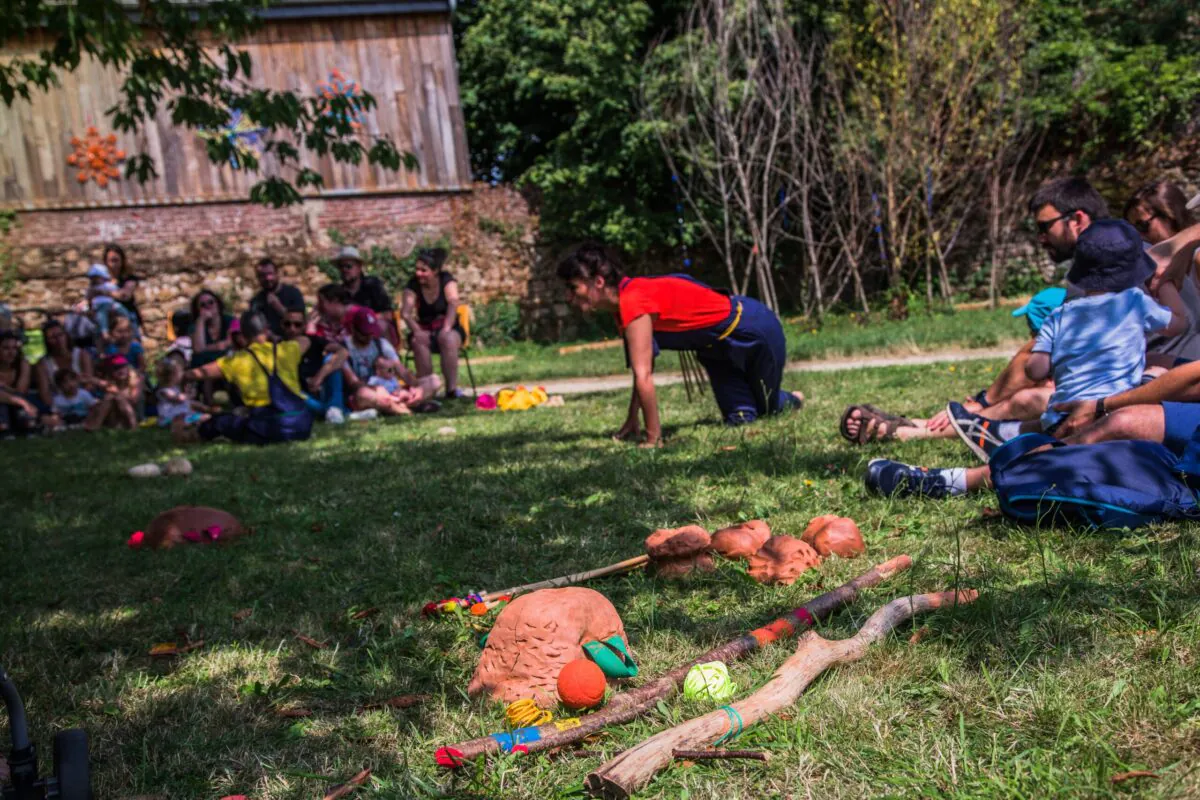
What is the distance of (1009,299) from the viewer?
16328 millimetres

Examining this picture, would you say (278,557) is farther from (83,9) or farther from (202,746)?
(83,9)

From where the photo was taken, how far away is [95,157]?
53.9ft

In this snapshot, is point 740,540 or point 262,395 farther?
point 262,395

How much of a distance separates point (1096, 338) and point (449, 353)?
7541mm

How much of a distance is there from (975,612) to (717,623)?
2.28 feet

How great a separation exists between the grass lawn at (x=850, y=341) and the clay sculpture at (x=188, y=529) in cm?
739

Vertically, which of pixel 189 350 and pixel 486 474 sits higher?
pixel 189 350

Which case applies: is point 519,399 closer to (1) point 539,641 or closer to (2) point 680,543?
(2) point 680,543

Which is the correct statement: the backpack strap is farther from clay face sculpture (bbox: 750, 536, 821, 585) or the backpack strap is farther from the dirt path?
the dirt path

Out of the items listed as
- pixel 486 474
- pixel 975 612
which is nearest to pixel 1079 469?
pixel 975 612

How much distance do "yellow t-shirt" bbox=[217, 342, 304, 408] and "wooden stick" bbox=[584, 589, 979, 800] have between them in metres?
6.72

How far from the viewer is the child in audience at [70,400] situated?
10.4 metres

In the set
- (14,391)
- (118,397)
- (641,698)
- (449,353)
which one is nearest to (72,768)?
(641,698)

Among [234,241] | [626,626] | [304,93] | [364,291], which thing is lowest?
[626,626]
